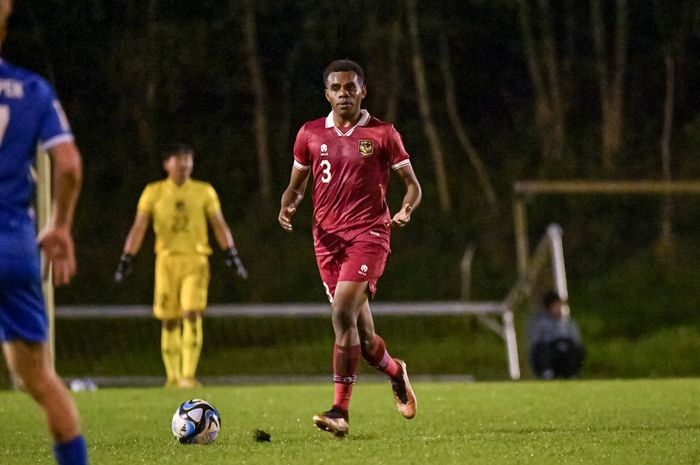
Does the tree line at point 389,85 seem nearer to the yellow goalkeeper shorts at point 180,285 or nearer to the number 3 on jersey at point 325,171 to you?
the yellow goalkeeper shorts at point 180,285

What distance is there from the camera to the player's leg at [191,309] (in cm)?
1377

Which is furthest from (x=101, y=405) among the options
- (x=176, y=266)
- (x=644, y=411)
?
(x=644, y=411)

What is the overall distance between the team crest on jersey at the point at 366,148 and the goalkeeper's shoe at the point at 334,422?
1.52 m

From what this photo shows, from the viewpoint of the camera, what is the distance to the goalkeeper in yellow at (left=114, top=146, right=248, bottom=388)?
546 inches

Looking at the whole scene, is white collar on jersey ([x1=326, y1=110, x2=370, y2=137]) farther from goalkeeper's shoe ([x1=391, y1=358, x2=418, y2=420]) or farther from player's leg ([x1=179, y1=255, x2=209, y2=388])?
player's leg ([x1=179, y1=255, x2=209, y2=388])

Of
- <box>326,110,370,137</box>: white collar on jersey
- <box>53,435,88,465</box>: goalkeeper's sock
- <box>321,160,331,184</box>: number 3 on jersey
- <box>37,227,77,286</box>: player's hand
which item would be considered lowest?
<box>53,435,88,465</box>: goalkeeper's sock

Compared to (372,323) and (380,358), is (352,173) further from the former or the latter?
(380,358)

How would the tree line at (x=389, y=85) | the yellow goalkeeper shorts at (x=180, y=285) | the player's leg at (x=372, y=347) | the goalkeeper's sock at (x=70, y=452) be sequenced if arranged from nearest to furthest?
the goalkeeper's sock at (x=70, y=452)
the player's leg at (x=372, y=347)
the yellow goalkeeper shorts at (x=180, y=285)
the tree line at (x=389, y=85)

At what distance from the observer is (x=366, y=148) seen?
8.37 metres

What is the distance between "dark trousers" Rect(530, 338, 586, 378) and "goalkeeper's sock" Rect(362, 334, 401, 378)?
669cm

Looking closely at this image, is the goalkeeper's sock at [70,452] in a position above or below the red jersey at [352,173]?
below

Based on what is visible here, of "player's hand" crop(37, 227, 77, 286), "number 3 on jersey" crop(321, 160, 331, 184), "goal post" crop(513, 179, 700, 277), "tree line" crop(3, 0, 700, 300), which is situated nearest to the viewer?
"player's hand" crop(37, 227, 77, 286)

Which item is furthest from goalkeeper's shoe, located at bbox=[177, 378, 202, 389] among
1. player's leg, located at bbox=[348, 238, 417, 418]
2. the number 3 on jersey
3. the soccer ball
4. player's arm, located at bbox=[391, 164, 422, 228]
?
the soccer ball

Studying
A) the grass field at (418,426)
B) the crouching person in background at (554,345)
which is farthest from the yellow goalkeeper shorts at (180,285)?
the crouching person in background at (554,345)
